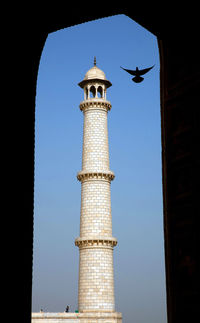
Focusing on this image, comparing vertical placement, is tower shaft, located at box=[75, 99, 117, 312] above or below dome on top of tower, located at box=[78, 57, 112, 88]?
below

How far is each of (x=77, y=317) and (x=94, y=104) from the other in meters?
10.6

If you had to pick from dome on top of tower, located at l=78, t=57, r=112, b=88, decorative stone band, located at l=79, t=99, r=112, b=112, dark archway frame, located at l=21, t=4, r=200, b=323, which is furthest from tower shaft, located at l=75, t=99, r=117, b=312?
dark archway frame, located at l=21, t=4, r=200, b=323

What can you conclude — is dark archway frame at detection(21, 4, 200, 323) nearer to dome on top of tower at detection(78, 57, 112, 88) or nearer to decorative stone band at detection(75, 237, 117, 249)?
decorative stone band at detection(75, 237, 117, 249)

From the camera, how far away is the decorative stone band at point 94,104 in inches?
1008

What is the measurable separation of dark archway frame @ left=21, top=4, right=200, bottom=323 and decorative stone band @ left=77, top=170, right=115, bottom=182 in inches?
783

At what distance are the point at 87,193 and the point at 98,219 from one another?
1399mm

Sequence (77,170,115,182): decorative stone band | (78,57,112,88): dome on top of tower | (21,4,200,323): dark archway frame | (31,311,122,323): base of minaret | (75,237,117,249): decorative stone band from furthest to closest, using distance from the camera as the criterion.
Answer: (78,57,112,88): dome on top of tower, (77,170,115,182): decorative stone band, (75,237,117,249): decorative stone band, (31,311,122,323): base of minaret, (21,4,200,323): dark archway frame

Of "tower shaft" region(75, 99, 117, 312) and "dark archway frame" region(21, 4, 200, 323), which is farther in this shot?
"tower shaft" region(75, 99, 117, 312)

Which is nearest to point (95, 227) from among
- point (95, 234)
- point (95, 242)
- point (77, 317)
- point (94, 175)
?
point (95, 234)

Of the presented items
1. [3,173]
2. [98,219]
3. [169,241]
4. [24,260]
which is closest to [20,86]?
[3,173]

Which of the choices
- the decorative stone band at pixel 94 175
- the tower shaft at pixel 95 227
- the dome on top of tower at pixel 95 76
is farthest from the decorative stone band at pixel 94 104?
the decorative stone band at pixel 94 175

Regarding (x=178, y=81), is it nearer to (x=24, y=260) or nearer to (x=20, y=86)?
(x=20, y=86)

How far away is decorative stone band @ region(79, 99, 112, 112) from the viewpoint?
25.6m

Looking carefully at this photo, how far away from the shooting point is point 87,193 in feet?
79.6
